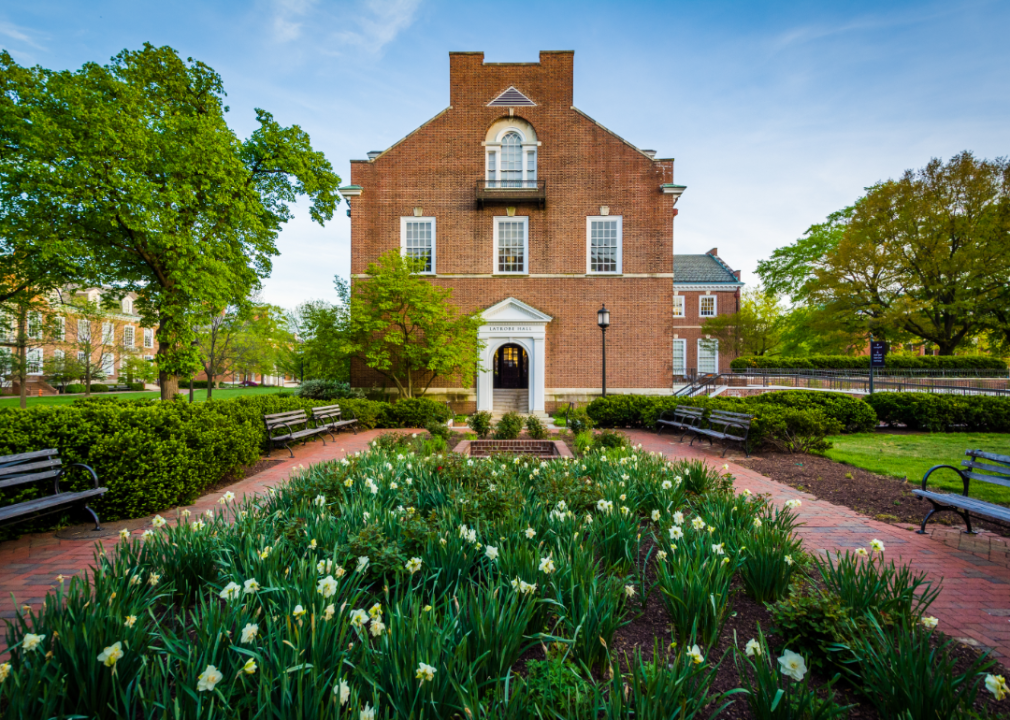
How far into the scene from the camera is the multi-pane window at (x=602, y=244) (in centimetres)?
1786

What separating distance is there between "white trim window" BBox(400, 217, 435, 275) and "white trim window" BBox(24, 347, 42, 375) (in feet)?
83.4


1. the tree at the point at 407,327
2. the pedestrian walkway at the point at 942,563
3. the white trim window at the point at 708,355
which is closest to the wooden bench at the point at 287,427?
the tree at the point at 407,327

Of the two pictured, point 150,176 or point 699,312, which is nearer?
point 150,176

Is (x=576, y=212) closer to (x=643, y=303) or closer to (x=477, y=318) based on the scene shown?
(x=643, y=303)

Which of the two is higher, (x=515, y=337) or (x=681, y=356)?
(x=515, y=337)

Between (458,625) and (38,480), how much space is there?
18.4 feet

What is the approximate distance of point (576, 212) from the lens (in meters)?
17.9

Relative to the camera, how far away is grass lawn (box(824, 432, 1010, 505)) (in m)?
6.52

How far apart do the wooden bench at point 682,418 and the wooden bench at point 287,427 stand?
904cm

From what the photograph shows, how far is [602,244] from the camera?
58.7ft

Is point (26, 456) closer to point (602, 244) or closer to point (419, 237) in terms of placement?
point (419, 237)

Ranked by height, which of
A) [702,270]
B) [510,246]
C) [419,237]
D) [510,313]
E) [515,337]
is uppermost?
[702,270]

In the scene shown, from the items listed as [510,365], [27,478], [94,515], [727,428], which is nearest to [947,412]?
[727,428]

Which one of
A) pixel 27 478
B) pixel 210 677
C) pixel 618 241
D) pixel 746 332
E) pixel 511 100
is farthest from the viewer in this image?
pixel 746 332
